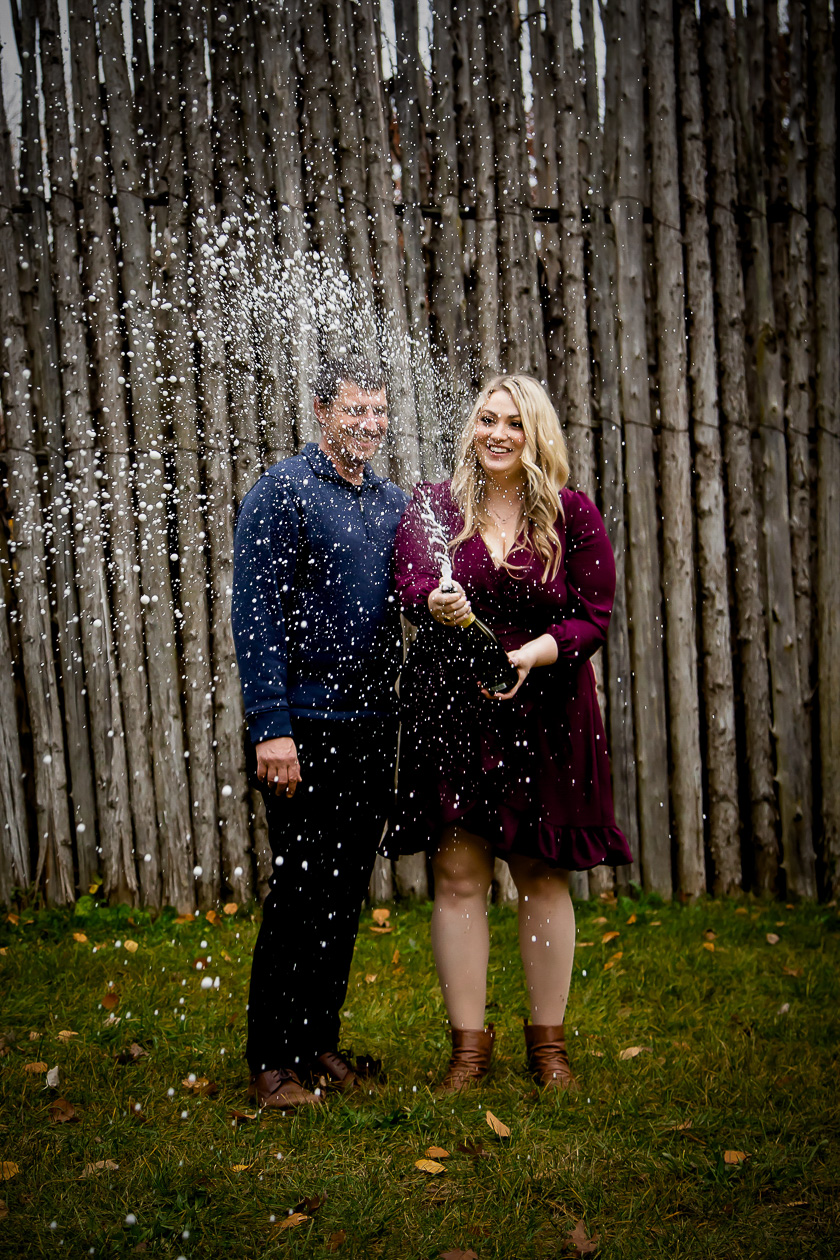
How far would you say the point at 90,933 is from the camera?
4.32 metres

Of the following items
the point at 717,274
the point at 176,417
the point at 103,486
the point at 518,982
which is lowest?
the point at 518,982

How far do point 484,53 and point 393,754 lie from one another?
350 cm

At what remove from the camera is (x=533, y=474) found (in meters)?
3.12

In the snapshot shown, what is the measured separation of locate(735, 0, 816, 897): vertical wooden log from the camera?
195 inches

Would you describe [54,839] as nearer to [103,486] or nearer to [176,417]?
[103,486]

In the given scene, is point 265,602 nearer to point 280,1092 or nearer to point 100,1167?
point 280,1092

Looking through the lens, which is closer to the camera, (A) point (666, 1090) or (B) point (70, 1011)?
(A) point (666, 1090)

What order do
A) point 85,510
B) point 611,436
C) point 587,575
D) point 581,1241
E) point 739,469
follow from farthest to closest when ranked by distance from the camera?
point 739,469 → point 611,436 → point 85,510 → point 587,575 → point 581,1241

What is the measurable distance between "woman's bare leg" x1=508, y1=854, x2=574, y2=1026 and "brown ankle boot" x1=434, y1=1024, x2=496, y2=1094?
0.59ft

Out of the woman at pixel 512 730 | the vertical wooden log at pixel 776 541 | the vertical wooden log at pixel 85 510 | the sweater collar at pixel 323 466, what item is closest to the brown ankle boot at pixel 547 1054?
the woman at pixel 512 730

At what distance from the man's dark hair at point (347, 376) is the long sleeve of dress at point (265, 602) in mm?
345

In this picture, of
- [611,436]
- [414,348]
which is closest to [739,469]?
[611,436]

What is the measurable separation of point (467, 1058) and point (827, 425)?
3703 millimetres

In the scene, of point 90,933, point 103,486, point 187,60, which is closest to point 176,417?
point 103,486
